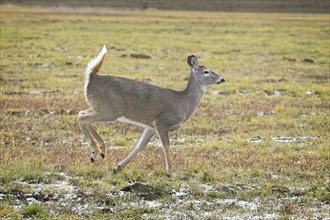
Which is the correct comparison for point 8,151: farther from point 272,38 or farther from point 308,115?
point 272,38

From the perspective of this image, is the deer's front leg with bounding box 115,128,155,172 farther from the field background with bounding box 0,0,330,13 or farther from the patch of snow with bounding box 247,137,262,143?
the field background with bounding box 0,0,330,13

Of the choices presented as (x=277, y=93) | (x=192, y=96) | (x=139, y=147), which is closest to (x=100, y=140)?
(x=139, y=147)

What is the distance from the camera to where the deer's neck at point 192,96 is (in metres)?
10.9

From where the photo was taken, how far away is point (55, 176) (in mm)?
9500

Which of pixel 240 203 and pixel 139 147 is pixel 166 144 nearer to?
pixel 139 147

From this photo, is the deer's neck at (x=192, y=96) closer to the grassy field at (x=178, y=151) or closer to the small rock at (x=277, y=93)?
the grassy field at (x=178, y=151)

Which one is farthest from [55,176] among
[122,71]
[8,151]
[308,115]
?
[122,71]

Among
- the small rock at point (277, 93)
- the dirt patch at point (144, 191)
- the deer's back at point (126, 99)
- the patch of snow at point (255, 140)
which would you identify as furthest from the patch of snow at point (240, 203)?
the small rock at point (277, 93)

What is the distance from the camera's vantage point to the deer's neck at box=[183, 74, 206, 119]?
10.9 m

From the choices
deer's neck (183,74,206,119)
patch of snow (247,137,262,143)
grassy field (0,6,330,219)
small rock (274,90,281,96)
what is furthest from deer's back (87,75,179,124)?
small rock (274,90,281,96)

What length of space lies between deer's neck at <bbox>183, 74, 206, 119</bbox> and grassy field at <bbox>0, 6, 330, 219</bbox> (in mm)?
940

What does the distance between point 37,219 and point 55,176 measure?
2.04m

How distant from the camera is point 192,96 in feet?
36.4

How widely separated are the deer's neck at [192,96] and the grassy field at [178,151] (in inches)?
37.0
